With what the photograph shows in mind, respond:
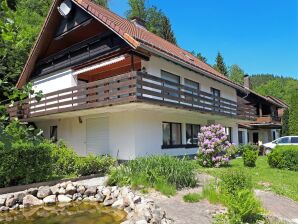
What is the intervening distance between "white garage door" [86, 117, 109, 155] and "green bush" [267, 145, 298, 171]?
31.2 feet

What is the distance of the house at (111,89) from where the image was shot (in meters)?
16.0

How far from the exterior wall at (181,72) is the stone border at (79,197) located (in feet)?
28.6

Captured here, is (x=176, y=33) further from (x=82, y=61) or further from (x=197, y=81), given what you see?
(x=82, y=61)

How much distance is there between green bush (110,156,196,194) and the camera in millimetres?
10836

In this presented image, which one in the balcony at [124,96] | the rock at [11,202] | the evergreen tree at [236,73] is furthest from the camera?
the evergreen tree at [236,73]

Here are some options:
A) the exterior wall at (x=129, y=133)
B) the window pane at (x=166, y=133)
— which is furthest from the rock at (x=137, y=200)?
the window pane at (x=166, y=133)

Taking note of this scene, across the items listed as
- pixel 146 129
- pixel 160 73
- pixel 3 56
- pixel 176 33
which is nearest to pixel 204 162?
pixel 146 129

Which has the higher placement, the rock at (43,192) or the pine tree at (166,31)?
the pine tree at (166,31)

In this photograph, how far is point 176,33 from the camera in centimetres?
5541

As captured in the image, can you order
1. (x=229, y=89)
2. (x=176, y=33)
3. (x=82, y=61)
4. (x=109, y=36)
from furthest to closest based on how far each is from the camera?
(x=176, y=33) < (x=229, y=89) < (x=82, y=61) < (x=109, y=36)

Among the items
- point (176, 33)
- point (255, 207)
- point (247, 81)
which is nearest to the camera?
point (255, 207)

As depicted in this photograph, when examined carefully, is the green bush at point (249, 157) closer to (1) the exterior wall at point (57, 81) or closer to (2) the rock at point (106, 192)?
(2) the rock at point (106, 192)

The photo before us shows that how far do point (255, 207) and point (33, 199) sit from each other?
22.9 ft

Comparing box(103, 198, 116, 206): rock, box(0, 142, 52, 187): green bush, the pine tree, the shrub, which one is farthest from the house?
the pine tree
